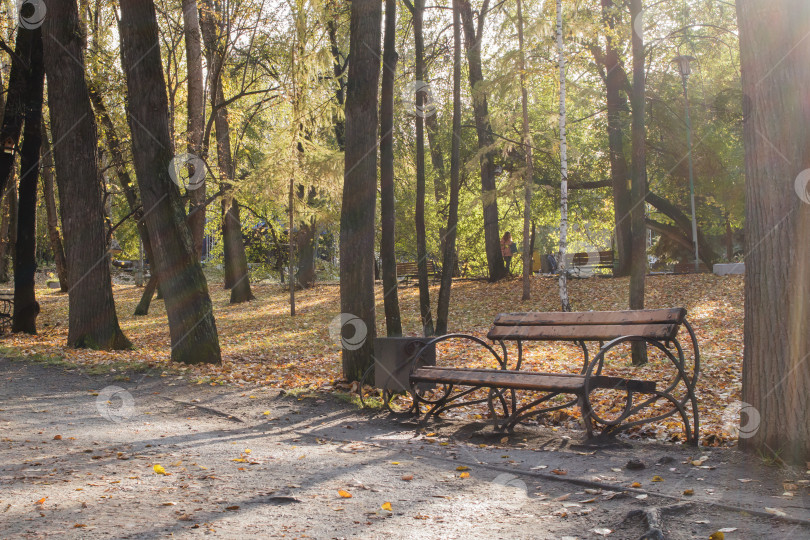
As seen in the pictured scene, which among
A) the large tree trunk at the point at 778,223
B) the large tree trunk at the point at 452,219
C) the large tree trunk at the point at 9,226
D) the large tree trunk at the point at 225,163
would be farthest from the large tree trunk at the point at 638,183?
the large tree trunk at the point at 9,226

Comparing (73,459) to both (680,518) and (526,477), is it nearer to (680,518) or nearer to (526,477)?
(526,477)

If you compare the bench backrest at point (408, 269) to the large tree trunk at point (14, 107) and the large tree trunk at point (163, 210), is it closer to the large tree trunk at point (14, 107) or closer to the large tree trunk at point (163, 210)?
the large tree trunk at point (14, 107)

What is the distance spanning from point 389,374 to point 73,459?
3120 millimetres

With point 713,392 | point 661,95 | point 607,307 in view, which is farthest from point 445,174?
point 713,392

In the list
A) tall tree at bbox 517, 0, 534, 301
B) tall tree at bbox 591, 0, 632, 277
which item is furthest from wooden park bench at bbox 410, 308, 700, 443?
tall tree at bbox 591, 0, 632, 277

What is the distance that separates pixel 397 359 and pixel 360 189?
91.2 inches

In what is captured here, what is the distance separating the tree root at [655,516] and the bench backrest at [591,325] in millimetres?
1710

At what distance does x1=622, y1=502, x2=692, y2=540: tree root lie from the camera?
3373 mm

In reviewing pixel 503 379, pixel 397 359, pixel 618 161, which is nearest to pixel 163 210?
pixel 397 359

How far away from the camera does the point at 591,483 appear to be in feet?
14.5

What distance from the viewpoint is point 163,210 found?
1069 cm

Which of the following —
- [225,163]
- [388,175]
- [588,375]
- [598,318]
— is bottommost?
[588,375]

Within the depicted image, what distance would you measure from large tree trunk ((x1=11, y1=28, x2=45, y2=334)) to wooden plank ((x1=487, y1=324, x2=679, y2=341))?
12951 mm

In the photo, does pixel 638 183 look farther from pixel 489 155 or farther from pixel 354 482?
pixel 489 155
